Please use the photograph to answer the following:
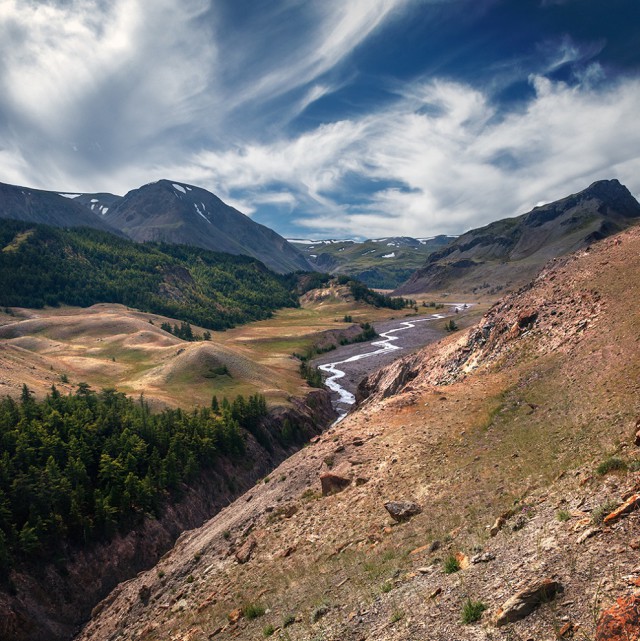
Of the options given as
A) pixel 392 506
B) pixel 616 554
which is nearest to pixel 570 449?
pixel 392 506

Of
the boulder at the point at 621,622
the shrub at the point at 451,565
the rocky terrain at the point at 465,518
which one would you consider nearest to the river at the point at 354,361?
the rocky terrain at the point at 465,518

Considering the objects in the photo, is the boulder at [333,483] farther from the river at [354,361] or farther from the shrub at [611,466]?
the river at [354,361]

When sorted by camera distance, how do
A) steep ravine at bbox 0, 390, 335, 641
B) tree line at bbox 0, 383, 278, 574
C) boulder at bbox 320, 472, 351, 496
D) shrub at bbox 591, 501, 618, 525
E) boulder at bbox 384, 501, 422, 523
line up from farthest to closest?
tree line at bbox 0, 383, 278, 574 → steep ravine at bbox 0, 390, 335, 641 → boulder at bbox 320, 472, 351, 496 → boulder at bbox 384, 501, 422, 523 → shrub at bbox 591, 501, 618, 525

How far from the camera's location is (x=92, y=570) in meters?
48.7

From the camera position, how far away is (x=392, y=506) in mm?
22984

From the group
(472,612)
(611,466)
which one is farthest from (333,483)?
(472,612)

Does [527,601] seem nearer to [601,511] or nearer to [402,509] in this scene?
[601,511]

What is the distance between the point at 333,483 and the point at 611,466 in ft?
58.5

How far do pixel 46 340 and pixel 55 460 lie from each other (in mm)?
124843

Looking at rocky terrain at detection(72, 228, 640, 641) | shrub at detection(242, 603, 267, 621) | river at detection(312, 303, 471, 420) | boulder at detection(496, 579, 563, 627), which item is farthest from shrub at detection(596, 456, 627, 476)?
river at detection(312, 303, 471, 420)

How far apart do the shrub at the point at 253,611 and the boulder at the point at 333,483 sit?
9.62 meters

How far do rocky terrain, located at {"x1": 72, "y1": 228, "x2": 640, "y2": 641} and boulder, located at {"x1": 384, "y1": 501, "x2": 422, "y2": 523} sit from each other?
0.11 metres

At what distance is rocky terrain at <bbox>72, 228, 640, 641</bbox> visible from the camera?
1182cm

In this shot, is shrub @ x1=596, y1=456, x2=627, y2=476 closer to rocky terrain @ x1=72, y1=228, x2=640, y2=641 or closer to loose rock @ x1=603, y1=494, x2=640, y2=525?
rocky terrain @ x1=72, y1=228, x2=640, y2=641
